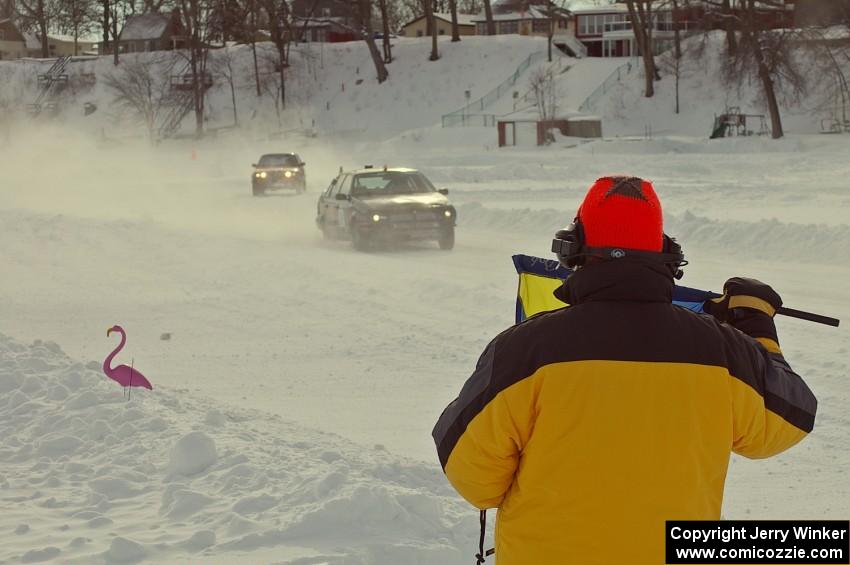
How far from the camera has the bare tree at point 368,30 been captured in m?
71.3

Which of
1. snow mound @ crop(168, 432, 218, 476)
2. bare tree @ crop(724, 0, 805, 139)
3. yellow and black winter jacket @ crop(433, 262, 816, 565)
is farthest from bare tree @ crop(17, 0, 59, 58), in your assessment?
yellow and black winter jacket @ crop(433, 262, 816, 565)

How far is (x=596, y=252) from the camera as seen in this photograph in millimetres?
2711

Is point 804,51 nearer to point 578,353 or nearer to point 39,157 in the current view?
point 39,157

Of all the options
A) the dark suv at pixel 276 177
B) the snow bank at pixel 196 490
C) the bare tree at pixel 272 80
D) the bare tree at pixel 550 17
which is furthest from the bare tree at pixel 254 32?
the snow bank at pixel 196 490

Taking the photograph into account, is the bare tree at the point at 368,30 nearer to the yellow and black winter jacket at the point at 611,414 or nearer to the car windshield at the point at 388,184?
the car windshield at the point at 388,184

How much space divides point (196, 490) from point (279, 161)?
2790cm

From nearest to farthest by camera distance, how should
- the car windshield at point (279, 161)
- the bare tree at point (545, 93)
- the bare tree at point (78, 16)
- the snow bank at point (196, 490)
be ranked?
the snow bank at point (196, 490) → the car windshield at point (279, 161) → the bare tree at point (545, 93) → the bare tree at point (78, 16)

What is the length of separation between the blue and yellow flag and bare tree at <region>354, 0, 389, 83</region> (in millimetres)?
67657

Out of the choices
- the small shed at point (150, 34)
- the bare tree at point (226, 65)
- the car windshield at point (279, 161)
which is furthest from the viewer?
the small shed at point (150, 34)

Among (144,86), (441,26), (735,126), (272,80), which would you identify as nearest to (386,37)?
(272,80)

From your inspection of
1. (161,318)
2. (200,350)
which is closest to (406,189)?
(161,318)

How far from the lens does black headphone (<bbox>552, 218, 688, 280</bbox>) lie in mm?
2682

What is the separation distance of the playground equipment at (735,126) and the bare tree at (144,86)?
111ft

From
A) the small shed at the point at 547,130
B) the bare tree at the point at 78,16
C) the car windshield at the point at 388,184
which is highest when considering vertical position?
the bare tree at the point at 78,16
